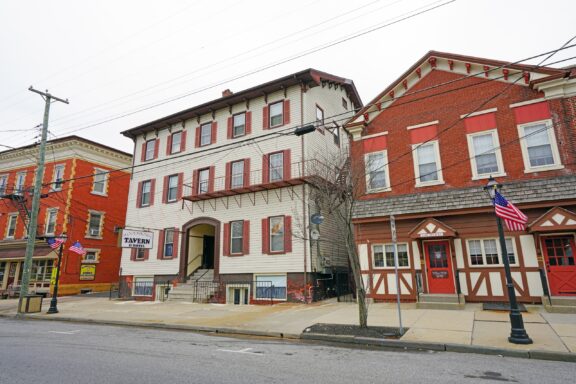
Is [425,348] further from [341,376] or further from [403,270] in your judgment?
[403,270]

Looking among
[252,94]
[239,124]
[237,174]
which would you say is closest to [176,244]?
[237,174]

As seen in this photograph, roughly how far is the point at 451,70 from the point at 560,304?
1001 centimetres

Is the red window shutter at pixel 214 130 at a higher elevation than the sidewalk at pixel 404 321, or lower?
higher

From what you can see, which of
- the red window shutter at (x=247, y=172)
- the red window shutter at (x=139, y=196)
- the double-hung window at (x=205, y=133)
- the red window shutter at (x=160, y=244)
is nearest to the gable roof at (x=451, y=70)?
the red window shutter at (x=247, y=172)

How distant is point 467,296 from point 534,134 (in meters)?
6.75

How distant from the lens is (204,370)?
6070 mm

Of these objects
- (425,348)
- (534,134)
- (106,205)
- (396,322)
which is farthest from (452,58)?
(106,205)

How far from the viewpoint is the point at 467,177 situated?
46.2 ft

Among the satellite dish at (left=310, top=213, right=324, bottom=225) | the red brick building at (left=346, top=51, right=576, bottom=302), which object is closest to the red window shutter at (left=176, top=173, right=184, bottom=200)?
the satellite dish at (left=310, top=213, right=324, bottom=225)

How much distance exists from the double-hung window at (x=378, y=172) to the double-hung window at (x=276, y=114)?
6363 millimetres

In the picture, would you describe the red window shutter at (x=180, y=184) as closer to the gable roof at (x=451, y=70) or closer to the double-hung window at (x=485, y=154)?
the gable roof at (x=451, y=70)

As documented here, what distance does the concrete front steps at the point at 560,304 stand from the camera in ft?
36.6

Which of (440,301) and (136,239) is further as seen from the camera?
(136,239)

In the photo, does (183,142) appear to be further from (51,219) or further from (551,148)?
(551,148)
